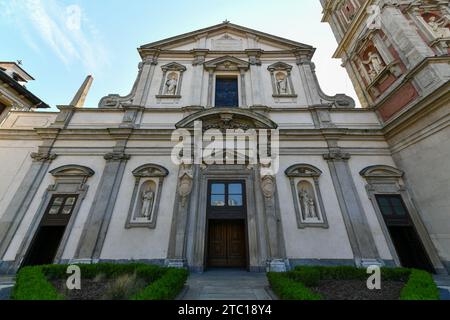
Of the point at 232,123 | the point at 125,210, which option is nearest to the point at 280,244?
the point at 232,123

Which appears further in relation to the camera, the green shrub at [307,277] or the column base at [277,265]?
the column base at [277,265]

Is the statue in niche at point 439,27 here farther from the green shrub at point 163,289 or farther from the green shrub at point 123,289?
the green shrub at point 123,289

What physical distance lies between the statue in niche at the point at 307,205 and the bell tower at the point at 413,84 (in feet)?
14.4

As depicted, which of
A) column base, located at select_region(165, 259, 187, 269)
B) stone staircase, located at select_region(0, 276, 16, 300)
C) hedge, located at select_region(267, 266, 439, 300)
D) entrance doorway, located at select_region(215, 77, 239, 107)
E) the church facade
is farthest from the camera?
entrance doorway, located at select_region(215, 77, 239, 107)

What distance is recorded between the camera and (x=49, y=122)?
10938 mm

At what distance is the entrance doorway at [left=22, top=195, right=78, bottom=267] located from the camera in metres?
8.31

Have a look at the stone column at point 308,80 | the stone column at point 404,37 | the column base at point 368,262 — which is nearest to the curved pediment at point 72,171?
the column base at point 368,262

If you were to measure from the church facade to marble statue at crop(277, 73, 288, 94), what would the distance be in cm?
47

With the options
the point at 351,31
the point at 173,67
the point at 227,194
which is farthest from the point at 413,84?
the point at 173,67

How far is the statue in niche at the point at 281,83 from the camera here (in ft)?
40.6

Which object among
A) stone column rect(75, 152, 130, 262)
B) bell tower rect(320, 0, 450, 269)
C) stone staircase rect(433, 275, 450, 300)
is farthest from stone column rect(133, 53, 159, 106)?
stone staircase rect(433, 275, 450, 300)

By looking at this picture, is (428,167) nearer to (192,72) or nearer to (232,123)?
(232,123)

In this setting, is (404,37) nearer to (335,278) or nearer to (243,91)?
(243,91)

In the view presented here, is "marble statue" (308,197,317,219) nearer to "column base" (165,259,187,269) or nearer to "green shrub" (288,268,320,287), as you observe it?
"green shrub" (288,268,320,287)
